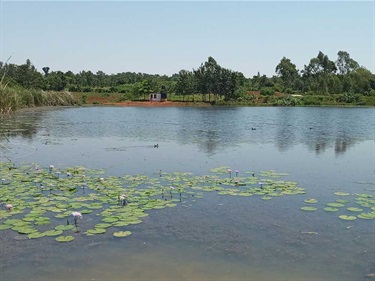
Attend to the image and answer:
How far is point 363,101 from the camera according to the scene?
71938mm

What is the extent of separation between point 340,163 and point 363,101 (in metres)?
65.7

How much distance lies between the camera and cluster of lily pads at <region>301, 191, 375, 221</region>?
6734 mm

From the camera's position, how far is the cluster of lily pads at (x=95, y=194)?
6.05 meters

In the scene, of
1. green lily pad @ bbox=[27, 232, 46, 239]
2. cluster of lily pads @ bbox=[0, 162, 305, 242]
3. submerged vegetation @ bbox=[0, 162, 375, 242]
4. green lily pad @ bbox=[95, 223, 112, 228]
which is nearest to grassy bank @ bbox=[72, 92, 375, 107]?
cluster of lily pads @ bbox=[0, 162, 305, 242]

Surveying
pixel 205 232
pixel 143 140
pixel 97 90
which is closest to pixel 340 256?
pixel 205 232

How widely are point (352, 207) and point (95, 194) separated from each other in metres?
4.80

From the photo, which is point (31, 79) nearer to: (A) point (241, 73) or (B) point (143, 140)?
(A) point (241, 73)

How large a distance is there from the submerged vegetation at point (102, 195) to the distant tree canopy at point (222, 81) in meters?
45.0

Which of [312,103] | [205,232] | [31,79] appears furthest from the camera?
[312,103]

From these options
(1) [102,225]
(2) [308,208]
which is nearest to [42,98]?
(1) [102,225]

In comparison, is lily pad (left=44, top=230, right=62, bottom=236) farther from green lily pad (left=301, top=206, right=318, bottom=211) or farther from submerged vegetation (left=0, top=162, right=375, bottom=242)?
green lily pad (left=301, top=206, right=318, bottom=211)

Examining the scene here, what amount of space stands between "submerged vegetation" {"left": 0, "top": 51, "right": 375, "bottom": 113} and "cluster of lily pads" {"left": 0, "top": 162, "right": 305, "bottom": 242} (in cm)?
4156

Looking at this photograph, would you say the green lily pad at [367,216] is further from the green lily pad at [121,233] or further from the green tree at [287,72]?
the green tree at [287,72]

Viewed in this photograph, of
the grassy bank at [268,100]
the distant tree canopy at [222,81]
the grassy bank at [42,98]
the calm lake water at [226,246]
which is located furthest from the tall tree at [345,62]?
the calm lake water at [226,246]
